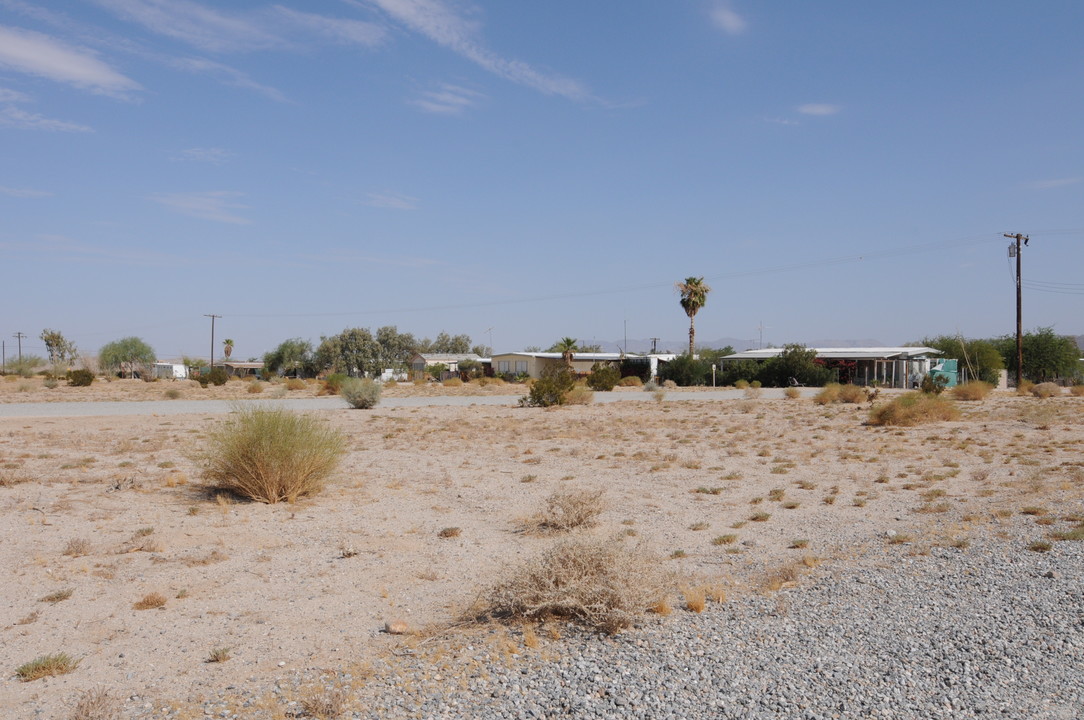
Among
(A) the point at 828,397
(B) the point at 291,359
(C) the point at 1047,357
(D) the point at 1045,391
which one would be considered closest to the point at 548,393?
(A) the point at 828,397

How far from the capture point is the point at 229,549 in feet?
31.2

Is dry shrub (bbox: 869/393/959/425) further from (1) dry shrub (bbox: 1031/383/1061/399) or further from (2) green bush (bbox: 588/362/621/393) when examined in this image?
(2) green bush (bbox: 588/362/621/393)

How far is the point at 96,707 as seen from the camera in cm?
500

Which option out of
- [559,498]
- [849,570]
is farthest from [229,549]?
[849,570]

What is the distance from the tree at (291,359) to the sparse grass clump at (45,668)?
102 m

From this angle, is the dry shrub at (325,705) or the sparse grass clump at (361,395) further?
the sparse grass clump at (361,395)

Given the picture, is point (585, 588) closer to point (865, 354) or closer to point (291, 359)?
point (865, 354)

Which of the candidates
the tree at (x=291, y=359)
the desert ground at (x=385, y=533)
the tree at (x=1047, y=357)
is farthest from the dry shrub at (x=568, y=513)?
the tree at (x=291, y=359)

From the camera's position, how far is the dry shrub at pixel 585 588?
641 cm

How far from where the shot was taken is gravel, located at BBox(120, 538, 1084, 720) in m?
4.96

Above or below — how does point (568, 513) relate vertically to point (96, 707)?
above

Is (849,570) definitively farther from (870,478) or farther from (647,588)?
(870,478)

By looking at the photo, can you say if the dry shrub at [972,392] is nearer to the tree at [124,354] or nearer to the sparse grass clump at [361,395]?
the sparse grass clump at [361,395]

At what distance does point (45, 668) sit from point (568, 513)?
20.8 feet
